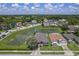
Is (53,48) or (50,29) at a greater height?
(50,29)

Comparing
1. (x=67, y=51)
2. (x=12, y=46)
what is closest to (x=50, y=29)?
(x=67, y=51)

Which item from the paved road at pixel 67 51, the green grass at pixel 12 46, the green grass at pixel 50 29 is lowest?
the paved road at pixel 67 51

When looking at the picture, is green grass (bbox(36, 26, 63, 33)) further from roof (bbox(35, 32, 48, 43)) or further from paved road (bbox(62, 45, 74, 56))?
paved road (bbox(62, 45, 74, 56))

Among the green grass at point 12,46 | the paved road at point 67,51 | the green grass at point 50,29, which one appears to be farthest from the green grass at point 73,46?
the green grass at point 12,46

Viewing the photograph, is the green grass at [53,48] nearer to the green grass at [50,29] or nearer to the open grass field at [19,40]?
the open grass field at [19,40]

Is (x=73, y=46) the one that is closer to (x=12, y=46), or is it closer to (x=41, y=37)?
(x=41, y=37)

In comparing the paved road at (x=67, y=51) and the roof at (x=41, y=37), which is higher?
the roof at (x=41, y=37)

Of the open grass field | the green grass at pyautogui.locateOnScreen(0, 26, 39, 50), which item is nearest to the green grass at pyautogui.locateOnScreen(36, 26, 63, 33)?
the open grass field

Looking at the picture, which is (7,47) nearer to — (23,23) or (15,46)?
(15,46)

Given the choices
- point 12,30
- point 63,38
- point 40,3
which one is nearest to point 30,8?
point 40,3

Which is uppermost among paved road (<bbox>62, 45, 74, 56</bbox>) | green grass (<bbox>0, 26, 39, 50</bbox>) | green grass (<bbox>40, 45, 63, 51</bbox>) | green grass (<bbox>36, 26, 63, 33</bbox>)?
green grass (<bbox>36, 26, 63, 33</bbox>)

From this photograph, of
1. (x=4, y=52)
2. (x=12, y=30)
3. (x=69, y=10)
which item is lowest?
(x=4, y=52)
